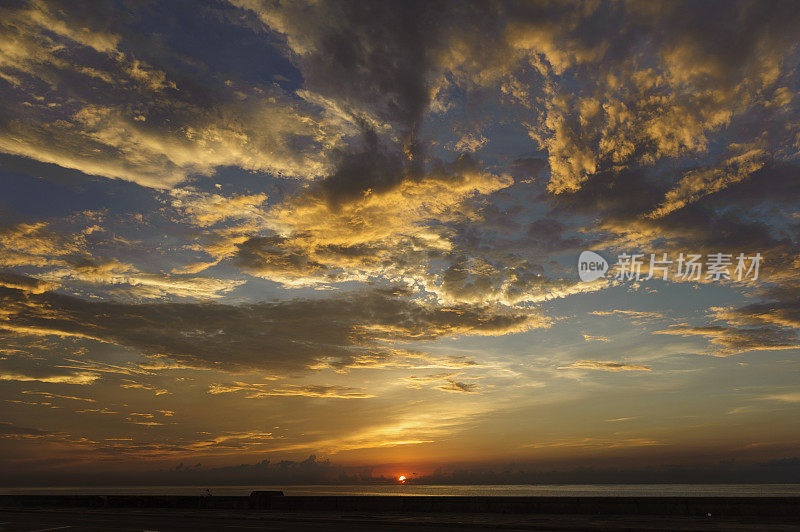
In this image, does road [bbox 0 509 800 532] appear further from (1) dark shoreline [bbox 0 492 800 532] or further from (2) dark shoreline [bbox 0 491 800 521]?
(2) dark shoreline [bbox 0 491 800 521]

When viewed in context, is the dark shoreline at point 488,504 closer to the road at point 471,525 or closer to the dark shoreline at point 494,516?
the dark shoreline at point 494,516

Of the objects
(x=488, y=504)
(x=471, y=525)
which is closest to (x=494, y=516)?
(x=488, y=504)

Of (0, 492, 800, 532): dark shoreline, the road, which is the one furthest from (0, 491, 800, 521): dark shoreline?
the road

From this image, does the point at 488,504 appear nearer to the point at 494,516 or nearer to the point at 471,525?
the point at 494,516

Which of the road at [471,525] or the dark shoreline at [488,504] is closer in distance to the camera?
the road at [471,525]

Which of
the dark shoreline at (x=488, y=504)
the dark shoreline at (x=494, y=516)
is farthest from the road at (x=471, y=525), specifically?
the dark shoreline at (x=488, y=504)

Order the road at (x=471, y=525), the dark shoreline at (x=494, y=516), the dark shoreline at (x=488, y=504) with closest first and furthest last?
the road at (x=471, y=525) < the dark shoreline at (x=494, y=516) < the dark shoreline at (x=488, y=504)

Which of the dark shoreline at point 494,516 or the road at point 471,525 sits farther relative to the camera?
the dark shoreline at point 494,516

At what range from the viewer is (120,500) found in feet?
200

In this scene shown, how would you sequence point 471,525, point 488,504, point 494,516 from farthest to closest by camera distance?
point 488,504
point 494,516
point 471,525

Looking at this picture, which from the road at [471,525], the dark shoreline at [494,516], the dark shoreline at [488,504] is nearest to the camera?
the road at [471,525]

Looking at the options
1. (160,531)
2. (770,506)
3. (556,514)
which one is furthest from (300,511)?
(770,506)

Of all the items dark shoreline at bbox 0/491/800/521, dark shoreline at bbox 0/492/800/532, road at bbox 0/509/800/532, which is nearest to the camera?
road at bbox 0/509/800/532

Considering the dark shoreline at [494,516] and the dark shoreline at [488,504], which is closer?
the dark shoreline at [494,516]
